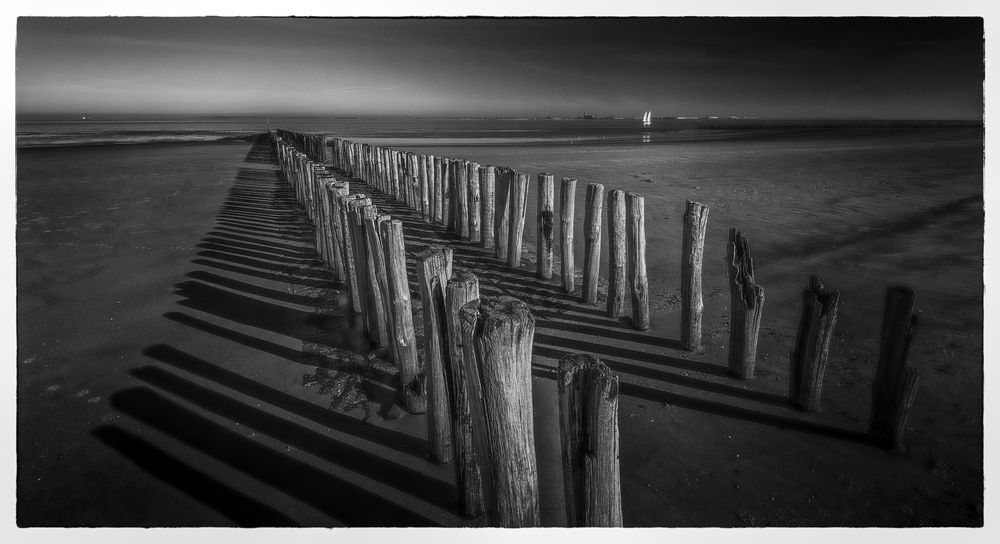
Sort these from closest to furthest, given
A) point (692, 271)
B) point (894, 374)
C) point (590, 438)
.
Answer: point (590, 438)
point (894, 374)
point (692, 271)

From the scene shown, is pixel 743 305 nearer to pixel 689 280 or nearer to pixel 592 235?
pixel 689 280

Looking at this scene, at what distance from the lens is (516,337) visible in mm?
1983

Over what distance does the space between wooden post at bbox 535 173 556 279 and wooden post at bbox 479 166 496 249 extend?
112 centimetres

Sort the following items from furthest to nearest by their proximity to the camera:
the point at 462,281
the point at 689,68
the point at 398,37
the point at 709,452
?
1. the point at 689,68
2. the point at 398,37
3. the point at 709,452
4. the point at 462,281

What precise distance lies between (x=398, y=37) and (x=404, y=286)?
6.93ft

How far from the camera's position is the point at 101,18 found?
12.1 ft

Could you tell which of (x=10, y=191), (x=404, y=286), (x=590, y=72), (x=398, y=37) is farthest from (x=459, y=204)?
(x=10, y=191)

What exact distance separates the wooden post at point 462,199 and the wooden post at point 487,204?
1.66 ft

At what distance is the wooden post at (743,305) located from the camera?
340 cm

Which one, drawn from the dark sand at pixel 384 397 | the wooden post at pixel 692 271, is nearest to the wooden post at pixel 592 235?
the dark sand at pixel 384 397

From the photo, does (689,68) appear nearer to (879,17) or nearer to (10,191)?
(879,17)

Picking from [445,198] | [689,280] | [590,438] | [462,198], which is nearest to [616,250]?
[689,280]

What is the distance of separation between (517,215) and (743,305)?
2927 millimetres

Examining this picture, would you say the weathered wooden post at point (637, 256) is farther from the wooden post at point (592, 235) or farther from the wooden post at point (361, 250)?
the wooden post at point (361, 250)
